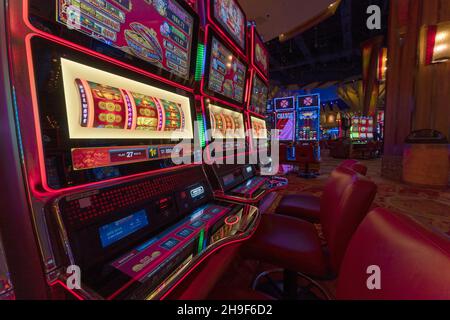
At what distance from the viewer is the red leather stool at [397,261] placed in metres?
0.36

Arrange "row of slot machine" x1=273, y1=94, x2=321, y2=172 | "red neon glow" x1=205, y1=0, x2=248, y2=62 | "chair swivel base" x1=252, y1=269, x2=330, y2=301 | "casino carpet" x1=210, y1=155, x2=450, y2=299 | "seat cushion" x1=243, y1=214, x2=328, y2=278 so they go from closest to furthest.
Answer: "seat cushion" x1=243, y1=214, x2=328, y2=278, "chair swivel base" x1=252, y1=269, x2=330, y2=301, "red neon glow" x1=205, y1=0, x2=248, y2=62, "casino carpet" x1=210, y1=155, x2=450, y2=299, "row of slot machine" x1=273, y1=94, x2=321, y2=172

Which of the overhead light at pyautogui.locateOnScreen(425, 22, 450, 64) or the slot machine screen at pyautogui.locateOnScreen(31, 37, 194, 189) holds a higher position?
the overhead light at pyautogui.locateOnScreen(425, 22, 450, 64)

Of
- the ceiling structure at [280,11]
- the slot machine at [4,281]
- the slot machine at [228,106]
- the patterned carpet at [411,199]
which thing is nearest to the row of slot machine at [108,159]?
the slot machine at [4,281]

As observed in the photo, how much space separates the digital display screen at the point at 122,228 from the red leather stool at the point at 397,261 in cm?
75

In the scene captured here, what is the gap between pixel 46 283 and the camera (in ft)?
1.86

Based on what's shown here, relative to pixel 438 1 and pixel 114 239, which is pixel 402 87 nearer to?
pixel 438 1

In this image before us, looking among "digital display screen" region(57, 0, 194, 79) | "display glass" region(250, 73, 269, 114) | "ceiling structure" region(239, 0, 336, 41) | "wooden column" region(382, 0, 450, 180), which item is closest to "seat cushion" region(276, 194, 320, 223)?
"display glass" region(250, 73, 269, 114)

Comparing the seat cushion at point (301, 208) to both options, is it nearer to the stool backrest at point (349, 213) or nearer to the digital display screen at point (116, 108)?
the stool backrest at point (349, 213)

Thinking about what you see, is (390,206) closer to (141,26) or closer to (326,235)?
(326,235)

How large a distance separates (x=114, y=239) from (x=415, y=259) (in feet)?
2.81

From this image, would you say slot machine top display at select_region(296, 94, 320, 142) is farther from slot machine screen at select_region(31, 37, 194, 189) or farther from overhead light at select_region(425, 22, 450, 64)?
slot machine screen at select_region(31, 37, 194, 189)

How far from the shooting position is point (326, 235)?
116 centimetres

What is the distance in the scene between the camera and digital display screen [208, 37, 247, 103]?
1570mm

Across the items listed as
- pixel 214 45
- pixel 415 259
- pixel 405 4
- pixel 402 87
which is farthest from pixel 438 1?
pixel 415 259
